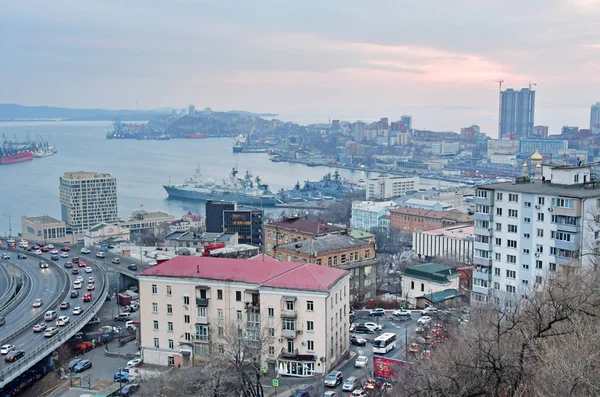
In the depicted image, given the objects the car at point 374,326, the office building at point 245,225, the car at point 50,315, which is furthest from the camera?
the office building at point 245,225

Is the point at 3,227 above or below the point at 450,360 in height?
below

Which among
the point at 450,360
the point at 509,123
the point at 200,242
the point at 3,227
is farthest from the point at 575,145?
the point at 450,360

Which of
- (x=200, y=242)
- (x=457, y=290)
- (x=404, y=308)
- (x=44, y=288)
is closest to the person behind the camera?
(x=404, y=308)

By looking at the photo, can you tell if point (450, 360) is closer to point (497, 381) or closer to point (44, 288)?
point (497, 381)

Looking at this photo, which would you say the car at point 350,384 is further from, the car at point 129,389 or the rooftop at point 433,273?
the rooftop at point 433,273

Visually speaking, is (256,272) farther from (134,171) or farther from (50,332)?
(134,171)

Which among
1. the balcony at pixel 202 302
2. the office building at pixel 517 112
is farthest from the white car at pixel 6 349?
the office building at pixel 517 112

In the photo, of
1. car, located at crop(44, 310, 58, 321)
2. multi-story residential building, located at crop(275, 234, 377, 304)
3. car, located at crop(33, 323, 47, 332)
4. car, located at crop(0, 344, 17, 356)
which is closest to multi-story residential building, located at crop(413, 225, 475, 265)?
multi-story residential building, located at crop(275, 234, 377, 304)

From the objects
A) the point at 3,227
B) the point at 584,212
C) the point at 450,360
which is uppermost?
the point at 584,212
